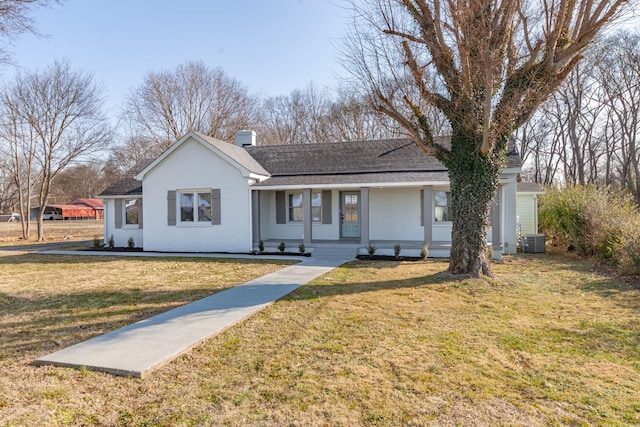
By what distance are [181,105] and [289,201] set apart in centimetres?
1931

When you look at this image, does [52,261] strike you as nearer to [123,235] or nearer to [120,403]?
[123,235]

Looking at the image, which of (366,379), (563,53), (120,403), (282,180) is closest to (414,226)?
(282,180)

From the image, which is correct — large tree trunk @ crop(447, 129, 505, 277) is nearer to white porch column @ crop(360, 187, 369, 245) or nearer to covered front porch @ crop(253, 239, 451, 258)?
covered front porch @ crop(253, 239, 451, 258)

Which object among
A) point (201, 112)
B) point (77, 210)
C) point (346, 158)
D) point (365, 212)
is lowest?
point (365, 212)

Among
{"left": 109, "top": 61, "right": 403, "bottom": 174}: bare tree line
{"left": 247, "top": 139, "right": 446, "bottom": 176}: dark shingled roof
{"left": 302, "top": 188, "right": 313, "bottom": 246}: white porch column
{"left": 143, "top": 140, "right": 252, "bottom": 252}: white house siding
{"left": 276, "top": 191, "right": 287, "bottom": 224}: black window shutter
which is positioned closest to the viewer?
{"left": 302, "top": 188, "right": 313, "bottom": 246}: white porch column

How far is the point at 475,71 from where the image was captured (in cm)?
795

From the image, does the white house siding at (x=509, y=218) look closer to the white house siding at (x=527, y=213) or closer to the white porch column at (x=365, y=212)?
the white house siding at (x=527, y=213)

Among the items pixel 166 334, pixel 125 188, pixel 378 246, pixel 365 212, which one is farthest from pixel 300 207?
pixel 166 334

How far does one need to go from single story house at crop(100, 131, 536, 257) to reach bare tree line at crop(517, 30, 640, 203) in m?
12.5

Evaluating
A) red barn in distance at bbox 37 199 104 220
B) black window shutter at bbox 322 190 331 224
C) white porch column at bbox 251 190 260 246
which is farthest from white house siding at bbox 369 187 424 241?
red barn in distance at bbox 37 199 104 220

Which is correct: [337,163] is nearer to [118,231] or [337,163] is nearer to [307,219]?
[307,219]

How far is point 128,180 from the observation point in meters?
17.5

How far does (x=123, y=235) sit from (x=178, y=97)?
17.5 meters

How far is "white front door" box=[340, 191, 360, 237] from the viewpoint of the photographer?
1560cm
